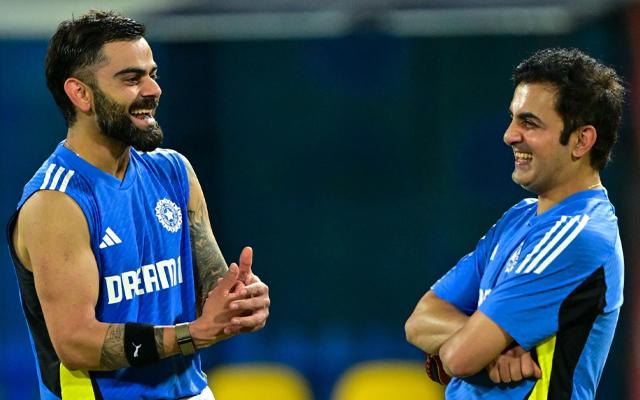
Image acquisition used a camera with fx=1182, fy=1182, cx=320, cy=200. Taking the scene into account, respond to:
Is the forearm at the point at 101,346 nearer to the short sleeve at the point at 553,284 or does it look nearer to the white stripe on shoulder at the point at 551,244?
the short sleeve at the point at 553,284

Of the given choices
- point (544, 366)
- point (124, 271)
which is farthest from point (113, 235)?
point (544, 366)

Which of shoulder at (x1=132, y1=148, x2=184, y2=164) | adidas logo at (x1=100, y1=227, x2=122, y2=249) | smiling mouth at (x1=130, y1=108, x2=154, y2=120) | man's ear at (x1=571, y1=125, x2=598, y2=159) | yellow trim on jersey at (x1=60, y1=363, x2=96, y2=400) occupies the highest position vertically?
smiling mouth at (x1=130, y1=108, x2=154, y2=120)

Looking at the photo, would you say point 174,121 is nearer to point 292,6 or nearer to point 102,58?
point 292,6

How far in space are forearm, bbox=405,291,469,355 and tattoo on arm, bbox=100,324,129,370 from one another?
1.12 meters

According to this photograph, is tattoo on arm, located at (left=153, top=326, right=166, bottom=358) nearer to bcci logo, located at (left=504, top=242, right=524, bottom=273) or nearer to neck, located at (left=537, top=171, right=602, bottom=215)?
bcci logo, located at (left=504, top=242, right=524, bottom=273)

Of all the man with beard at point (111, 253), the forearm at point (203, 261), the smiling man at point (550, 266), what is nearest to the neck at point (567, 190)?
the smiling man at point (550, 266)

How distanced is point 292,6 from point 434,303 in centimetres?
408

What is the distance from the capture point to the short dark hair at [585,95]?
14.0 feet

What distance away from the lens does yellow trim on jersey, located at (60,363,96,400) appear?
4.26 meters

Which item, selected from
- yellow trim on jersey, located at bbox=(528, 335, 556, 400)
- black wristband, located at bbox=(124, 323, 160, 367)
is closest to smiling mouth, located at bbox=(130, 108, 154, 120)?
black wristband, located at bbox=(124, 323, 160, 367)

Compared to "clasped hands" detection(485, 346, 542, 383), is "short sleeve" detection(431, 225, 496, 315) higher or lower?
higher

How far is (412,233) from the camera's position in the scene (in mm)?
8141

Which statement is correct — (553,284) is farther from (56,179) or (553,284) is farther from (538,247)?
(56,179)

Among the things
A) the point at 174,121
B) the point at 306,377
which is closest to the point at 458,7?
the point at 174,121
